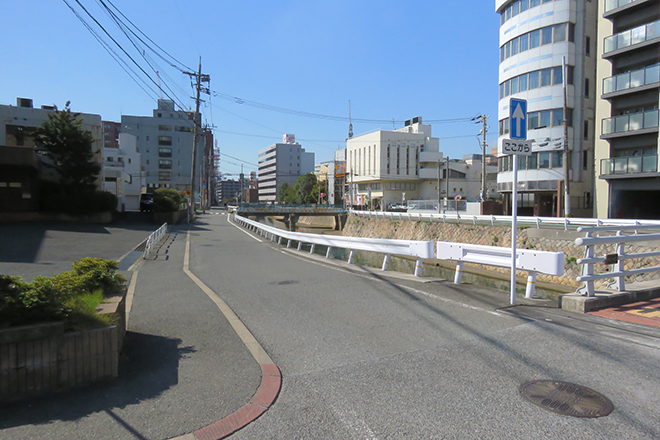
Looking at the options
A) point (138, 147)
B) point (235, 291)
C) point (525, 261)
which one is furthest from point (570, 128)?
point (138, 147)

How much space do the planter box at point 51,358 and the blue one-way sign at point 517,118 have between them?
660 centimetres

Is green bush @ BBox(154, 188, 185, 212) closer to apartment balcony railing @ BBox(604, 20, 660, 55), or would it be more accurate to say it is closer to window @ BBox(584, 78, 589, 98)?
apartment balcony railing @ BBox(604, 20, 660, 55)

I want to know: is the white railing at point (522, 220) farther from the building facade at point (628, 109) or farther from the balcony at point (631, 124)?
the balcony at point (631, 124)

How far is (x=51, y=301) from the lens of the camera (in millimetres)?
3750

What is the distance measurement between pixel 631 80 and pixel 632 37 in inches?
107

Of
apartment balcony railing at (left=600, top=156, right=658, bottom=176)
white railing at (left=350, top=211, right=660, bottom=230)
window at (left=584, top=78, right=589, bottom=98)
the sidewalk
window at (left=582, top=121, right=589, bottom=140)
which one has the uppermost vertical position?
window at (left=584, top=78, right=589, bottom=98)

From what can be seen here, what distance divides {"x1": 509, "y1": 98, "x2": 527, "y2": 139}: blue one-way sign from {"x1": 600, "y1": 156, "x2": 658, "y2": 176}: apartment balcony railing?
2283cm

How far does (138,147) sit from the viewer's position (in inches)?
3861

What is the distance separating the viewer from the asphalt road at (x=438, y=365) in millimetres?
3197

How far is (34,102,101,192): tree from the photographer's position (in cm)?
2916

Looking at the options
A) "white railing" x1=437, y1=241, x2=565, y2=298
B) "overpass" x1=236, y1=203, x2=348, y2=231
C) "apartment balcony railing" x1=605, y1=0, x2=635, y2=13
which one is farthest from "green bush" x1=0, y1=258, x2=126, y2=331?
"overpass" x1=236, y1=203, x2=348, y2=231

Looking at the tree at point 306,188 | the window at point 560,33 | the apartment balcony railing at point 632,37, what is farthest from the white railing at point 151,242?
the tree at point 306,188

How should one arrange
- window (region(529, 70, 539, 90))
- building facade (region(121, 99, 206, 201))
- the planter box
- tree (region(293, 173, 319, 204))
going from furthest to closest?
tree (region(293, 173, 319, 204)) < building facade (region(121, 99, 206, 201)) < window (region(529, 70, 539, 90)) < the planter box

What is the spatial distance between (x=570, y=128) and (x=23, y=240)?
36.9 meters
